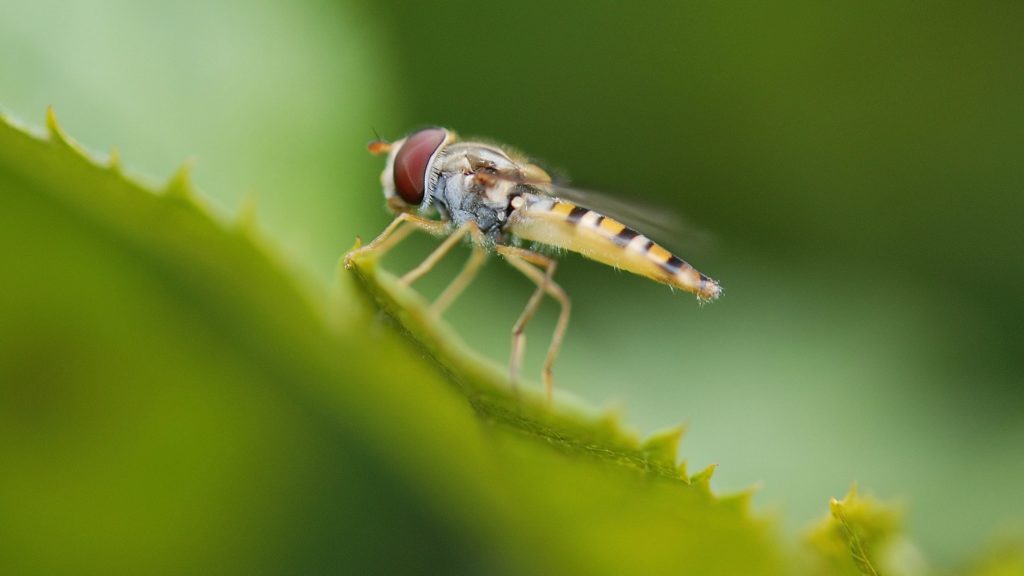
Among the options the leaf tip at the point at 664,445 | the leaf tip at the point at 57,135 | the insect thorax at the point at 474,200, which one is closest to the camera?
the leaf tip at the point at 664,445

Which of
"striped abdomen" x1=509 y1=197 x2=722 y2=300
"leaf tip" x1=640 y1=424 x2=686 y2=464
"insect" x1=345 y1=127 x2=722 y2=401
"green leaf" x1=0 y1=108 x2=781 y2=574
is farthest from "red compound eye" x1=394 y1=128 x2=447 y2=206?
"leaf tip" x1=640 y1=424 x2=686 y2=464

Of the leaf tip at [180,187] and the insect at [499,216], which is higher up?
the insect at [499,216]

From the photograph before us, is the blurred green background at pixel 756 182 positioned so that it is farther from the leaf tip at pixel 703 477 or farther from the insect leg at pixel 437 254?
the leaf tip at pixel 703 477

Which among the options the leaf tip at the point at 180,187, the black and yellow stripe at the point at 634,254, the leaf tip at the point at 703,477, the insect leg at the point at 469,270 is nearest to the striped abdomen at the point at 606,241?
the black and yellow stripe at the point at 634,254

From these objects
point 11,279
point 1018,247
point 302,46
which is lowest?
point 11,279

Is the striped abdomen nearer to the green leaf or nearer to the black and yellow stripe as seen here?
the black and yellow stripe

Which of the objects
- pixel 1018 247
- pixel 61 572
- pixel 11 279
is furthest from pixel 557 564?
pixel 1018 247

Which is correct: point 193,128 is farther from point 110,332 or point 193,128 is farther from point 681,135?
point 681,135

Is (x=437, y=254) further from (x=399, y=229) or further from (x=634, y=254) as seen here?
(x=634, y=254)
